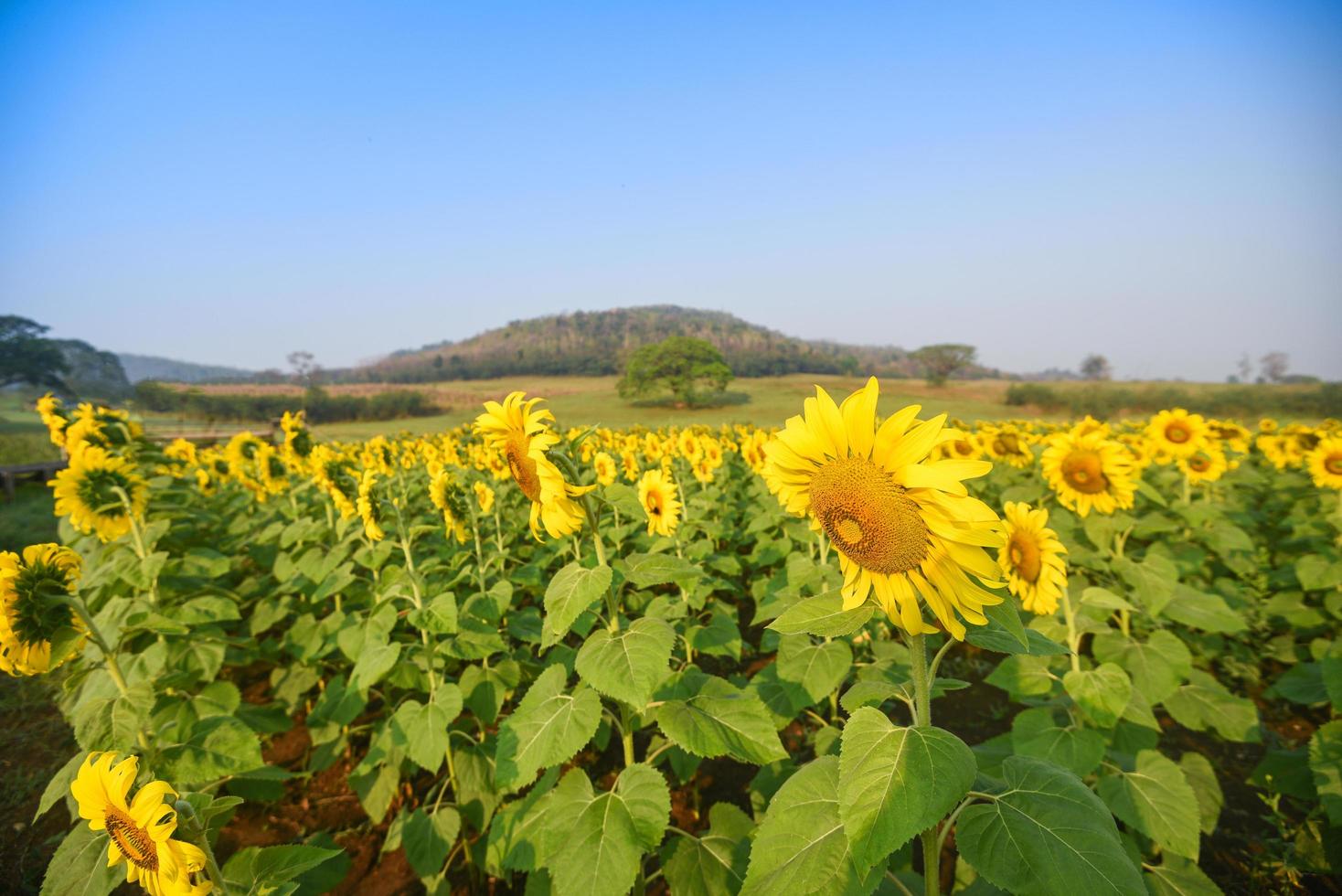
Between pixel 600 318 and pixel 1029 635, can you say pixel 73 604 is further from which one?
pixel 600 318

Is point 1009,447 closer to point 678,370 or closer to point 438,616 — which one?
point 678,370

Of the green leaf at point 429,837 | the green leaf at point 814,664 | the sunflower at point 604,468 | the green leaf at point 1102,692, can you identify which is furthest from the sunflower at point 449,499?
the green leaf at point 1102,692

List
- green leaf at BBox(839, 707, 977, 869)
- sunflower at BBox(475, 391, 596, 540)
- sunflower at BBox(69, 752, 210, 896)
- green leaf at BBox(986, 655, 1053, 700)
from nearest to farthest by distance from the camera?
1. green leaf at BBox(839, 707, 977, 869)
2. sunflower at BBox(69, 752, 210, 896)
3. sunflower at BBox(475, 391, 596, 540)
4. green leaf at BBox(986, 655, 1053, 700)

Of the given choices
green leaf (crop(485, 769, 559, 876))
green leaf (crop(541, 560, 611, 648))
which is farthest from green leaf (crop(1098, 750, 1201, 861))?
green leaf (crop(485, 769, 559, 876))

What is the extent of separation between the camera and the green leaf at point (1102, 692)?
2.13 meters

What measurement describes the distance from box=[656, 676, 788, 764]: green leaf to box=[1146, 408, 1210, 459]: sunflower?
6.48m

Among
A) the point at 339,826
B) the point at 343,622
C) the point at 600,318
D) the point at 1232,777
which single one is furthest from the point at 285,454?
the point at 600,318

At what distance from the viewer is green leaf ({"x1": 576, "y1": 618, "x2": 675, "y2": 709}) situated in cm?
180

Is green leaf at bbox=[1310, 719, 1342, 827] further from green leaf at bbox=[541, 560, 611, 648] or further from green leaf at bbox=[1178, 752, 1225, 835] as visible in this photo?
green leaf at bbox=[541, 560, 611, 648]

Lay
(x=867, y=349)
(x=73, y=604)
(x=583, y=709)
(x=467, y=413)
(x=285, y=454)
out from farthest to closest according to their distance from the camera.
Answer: (x=867, y=349) → (x=467, y=413) → (x=285, y=454) → (x=73, y=604) → (x=583, y=709)

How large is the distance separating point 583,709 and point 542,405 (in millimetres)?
1310

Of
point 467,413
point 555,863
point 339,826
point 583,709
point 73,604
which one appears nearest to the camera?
point 555,863

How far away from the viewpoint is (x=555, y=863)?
6.08 feet

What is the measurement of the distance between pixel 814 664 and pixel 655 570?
1147mm
